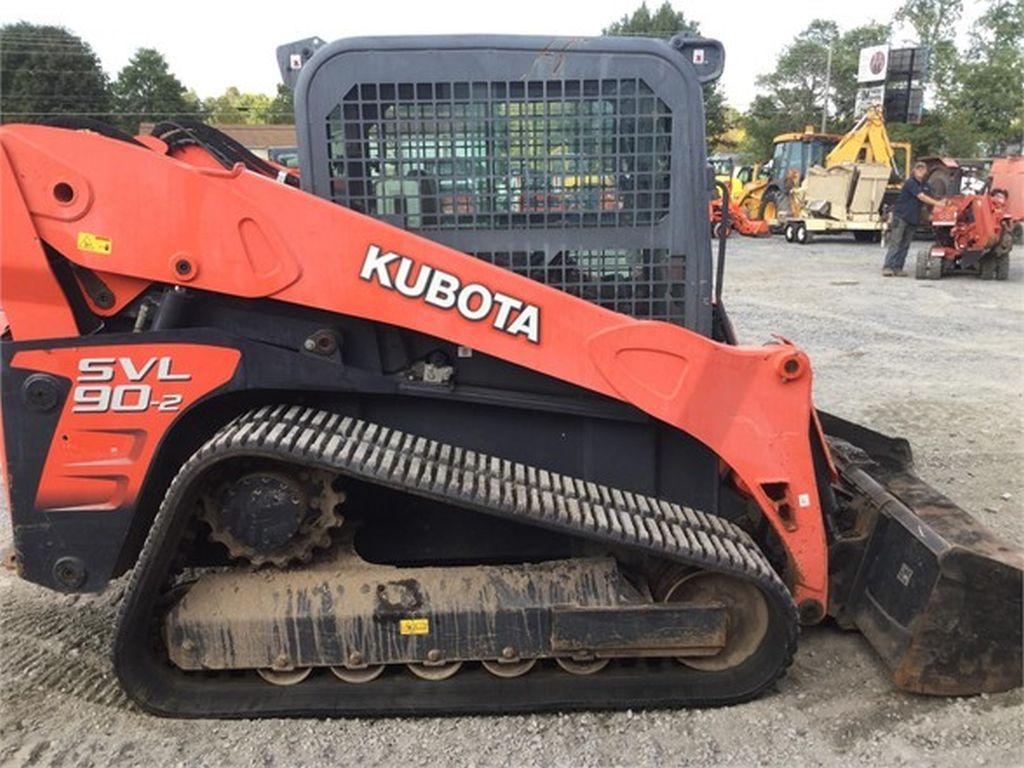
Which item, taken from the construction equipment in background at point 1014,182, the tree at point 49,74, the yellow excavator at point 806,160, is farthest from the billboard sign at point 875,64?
the tree at point 49,74

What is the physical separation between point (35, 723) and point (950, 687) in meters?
3.00

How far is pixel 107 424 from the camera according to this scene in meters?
2.71

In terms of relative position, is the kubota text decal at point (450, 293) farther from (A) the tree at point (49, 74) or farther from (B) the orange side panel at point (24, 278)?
Answer: (A) the tree at point (49, 74)

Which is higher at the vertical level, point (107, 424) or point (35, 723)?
point (107, 424)

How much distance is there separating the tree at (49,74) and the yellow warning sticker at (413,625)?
46494 millimetres

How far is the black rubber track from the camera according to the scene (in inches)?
103

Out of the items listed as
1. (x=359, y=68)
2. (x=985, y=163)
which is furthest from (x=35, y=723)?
(x=985, y=163)

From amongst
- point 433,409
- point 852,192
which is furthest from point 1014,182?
point 433,409

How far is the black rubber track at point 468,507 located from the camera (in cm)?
261

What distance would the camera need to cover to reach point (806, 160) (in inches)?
885

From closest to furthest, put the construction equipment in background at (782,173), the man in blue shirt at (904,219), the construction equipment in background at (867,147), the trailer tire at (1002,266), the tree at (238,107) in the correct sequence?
the trailer tire at (1002,266), the man in blue shirt at (904,219), the construction equipment in background at (867,147), the construction equipment in background at (782,173), the tree at (238,107)

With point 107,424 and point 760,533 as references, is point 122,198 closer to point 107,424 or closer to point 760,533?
point 107,424

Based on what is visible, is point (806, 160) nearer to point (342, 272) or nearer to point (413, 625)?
point (342, 272)

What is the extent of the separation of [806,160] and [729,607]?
2186 centimetres
